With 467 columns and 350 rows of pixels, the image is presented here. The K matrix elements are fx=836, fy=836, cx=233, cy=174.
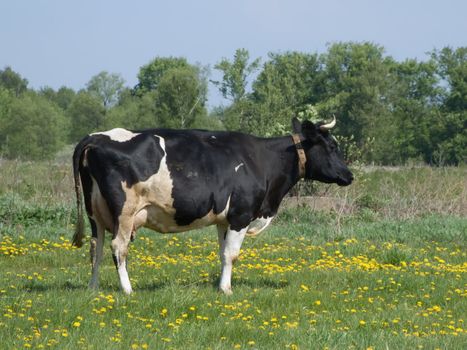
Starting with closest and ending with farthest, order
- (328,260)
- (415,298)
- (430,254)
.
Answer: (415,298), (328,260), (430,254)

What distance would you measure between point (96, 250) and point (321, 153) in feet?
11.4

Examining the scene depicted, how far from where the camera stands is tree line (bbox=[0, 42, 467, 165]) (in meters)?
58.5

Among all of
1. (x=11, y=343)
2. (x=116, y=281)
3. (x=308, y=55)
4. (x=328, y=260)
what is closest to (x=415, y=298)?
(x=328, y=260)

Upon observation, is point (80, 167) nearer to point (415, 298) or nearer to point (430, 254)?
point (415, 298)

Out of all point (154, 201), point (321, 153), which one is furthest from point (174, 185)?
point (321, 153)

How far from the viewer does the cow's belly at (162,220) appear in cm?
1002

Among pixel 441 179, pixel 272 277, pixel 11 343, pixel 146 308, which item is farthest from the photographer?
pixel 441 179

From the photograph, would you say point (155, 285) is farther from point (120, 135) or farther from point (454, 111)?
point (454, 111)

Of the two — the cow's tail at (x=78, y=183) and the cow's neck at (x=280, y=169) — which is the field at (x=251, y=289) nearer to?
the cow's tail at (x=78, y=183)

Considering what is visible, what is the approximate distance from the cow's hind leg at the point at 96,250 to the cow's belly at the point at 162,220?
Answer: 0.51 meters

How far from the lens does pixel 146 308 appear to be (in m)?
8.38

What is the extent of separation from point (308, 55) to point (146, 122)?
2274 cm

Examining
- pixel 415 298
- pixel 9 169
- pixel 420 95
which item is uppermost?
pixel 420 95

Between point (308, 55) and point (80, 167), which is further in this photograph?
point (308, 55)
